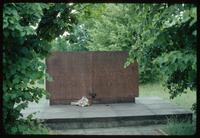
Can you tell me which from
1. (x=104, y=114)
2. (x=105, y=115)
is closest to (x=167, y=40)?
(x=105, y=115)

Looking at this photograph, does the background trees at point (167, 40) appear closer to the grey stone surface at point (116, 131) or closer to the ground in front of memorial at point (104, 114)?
the grey stone surface at point (116, 131)

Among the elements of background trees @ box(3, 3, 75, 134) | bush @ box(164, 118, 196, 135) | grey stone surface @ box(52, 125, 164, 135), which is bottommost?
grey stone surface @ box(52, 125, 164, 135)

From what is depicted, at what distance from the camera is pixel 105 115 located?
27.4 feet

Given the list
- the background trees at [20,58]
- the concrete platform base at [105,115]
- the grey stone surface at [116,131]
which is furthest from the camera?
the concrete platform base at [105,115]

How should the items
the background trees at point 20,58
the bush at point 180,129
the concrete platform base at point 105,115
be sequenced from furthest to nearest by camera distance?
the concrete platform base at point 105,115 → the bush at point 180,129 → the background trees at point 20,58

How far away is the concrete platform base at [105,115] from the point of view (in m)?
8.14

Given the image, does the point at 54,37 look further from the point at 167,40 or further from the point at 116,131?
the point at 116,131

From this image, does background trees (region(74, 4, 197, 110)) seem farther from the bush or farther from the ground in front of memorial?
the ground in front of memorial

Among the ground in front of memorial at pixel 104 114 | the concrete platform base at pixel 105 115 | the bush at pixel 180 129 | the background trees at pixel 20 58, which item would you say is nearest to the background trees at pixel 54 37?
the background trees at pixel 20 58

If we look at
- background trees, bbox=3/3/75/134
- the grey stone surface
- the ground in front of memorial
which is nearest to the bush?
the ground in front of memorial

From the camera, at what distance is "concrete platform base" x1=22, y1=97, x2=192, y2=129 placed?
8141 millimetres

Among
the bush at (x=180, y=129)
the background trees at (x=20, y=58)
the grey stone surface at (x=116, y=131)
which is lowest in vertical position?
the grey stone surface at (x=116, y=131)

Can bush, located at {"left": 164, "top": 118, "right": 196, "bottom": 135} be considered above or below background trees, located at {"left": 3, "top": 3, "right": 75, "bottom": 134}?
below

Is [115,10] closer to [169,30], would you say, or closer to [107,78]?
[107,78]
